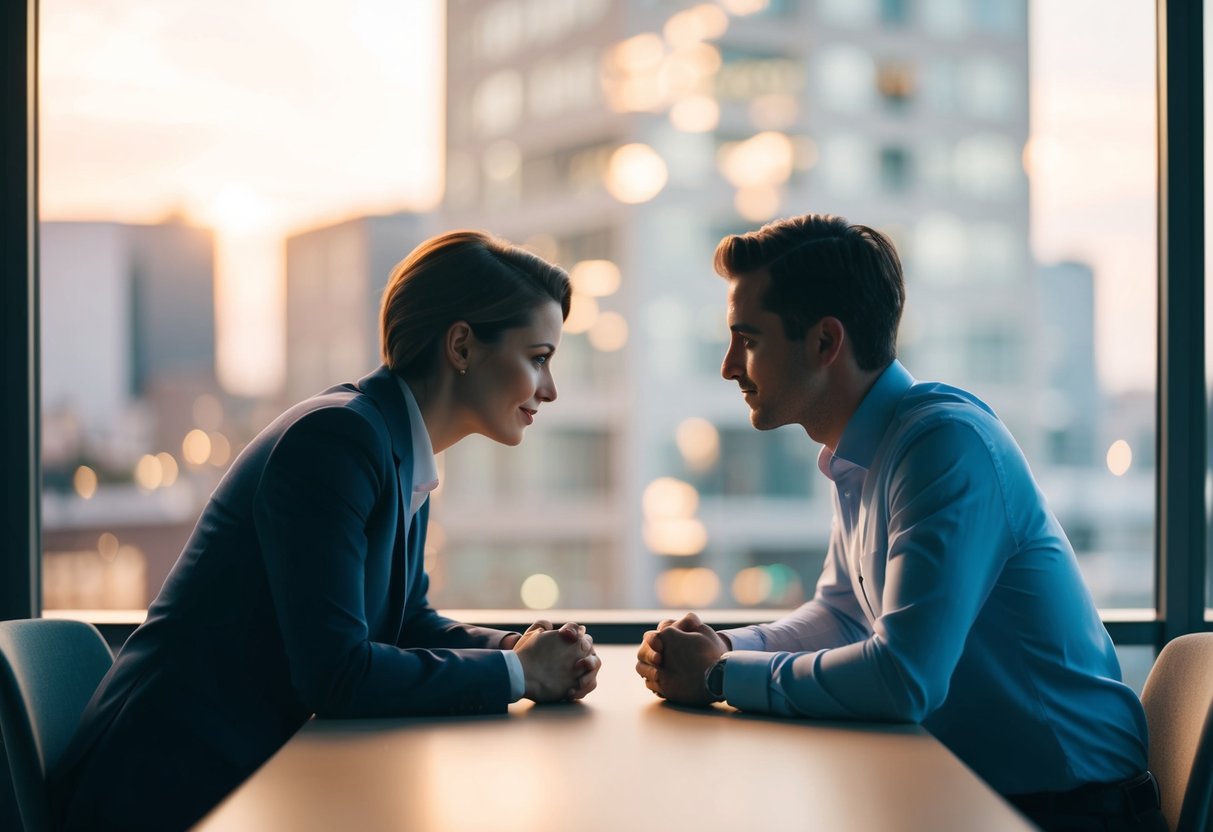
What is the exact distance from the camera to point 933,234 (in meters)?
44.0

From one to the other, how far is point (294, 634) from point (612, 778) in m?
0.49

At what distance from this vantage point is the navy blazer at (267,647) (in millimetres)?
1316

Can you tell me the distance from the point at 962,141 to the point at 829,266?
47.1 metres

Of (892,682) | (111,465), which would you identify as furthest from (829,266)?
(111,465)

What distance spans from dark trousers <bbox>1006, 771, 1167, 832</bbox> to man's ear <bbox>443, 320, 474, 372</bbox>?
1029mm

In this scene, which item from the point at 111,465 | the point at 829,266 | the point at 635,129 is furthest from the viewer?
the point at 635,129

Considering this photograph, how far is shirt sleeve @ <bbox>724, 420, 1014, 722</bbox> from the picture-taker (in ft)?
4.13

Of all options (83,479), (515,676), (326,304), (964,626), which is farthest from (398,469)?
(326,304)

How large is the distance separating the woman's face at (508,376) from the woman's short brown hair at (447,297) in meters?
0.02

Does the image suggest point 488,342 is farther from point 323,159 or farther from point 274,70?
point 274,70

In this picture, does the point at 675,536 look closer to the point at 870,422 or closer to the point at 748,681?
the point at 870,422

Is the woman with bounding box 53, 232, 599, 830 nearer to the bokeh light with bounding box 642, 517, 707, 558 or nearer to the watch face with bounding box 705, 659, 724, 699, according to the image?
the watch face with bounding box 705, 659, 724, 699

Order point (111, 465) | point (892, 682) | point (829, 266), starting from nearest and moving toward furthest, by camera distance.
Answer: point (892, 682), point (829, 266), point (111, 465)

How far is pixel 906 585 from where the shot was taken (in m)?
1.30
